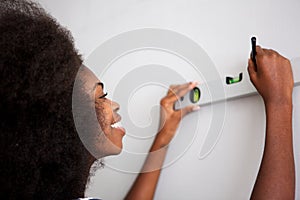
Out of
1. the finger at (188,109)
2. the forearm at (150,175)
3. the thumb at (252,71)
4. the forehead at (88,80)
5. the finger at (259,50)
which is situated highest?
the finger at (259,50)

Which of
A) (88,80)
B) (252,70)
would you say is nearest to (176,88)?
(252,70)

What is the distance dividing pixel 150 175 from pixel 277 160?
0.39 meters

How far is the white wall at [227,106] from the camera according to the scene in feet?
2.97

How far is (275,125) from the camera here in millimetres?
801

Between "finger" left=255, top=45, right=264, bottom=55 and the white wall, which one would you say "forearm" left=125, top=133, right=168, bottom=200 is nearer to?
the white wall

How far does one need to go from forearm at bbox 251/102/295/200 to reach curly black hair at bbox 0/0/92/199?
1.16ft

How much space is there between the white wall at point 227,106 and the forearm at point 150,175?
25 mm

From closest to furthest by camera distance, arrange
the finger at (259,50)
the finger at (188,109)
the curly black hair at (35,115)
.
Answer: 1. the curly black hair at (35,115)
2. the finger at (259,50)
3. the finger at (188,109)

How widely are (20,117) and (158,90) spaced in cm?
52

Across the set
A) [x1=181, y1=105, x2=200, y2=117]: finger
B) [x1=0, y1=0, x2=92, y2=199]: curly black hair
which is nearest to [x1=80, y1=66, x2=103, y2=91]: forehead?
[x1=0, y1=0, x2=92, y2=199]: curly black hair

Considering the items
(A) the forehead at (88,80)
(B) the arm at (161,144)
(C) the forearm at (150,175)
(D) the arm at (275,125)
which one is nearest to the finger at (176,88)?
(B) the arm at (161,144)

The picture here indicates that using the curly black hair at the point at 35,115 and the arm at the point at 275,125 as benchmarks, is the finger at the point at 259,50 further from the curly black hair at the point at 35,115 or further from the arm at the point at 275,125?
the curly black hair at the point at 35,115

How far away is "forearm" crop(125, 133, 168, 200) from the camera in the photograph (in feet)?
3.42

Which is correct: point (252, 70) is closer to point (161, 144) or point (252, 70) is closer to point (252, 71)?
point (252, 71)
